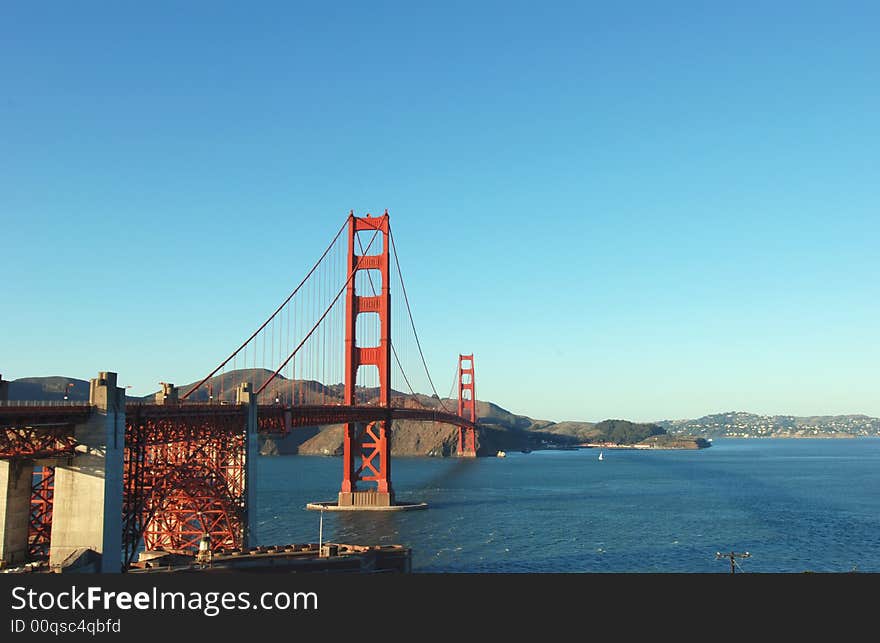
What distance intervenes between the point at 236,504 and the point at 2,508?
66.4ft

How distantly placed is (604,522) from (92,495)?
58.2 metres

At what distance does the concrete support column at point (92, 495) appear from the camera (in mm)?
35906

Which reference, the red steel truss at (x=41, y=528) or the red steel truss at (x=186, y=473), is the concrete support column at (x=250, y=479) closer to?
the red steel truss at (x=186, y=473)

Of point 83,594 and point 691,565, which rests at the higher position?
point 83,594

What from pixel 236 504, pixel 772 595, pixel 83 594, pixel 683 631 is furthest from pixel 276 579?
pixel 236 504

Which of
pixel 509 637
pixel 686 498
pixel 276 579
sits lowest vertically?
pixel 686 498

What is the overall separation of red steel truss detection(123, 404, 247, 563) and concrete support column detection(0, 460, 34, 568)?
5535 mm

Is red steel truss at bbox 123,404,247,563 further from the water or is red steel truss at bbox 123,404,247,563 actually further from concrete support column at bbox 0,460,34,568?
the water

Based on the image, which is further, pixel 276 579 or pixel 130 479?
pixel 130 479

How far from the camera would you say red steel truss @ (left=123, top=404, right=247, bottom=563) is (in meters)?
43.6

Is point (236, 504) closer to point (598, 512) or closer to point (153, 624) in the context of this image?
point (153, 624)

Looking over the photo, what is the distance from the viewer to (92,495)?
36156mm

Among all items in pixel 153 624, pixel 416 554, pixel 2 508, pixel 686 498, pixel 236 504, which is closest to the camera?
pixel 153 624

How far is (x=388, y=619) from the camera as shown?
16.9 m
